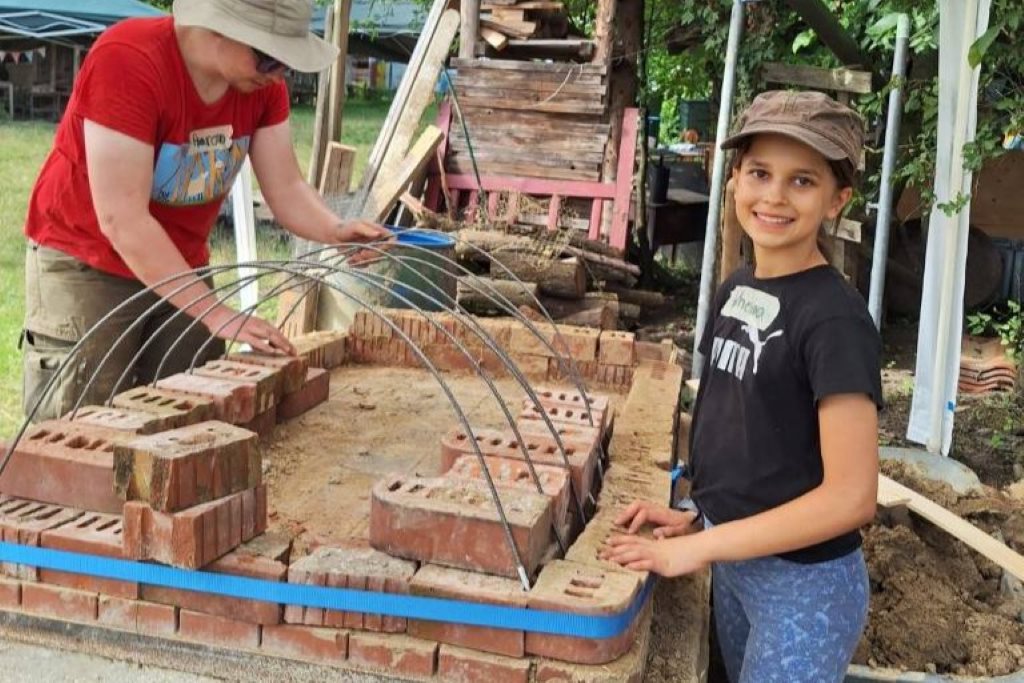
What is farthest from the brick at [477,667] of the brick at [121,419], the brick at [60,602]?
the brick at [121,419]

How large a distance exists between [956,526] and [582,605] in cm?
241

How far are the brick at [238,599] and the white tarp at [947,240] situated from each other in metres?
4.36

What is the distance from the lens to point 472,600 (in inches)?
A: 75.8

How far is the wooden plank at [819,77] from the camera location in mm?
6684

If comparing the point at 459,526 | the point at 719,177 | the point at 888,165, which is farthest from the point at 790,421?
the point at 719,177

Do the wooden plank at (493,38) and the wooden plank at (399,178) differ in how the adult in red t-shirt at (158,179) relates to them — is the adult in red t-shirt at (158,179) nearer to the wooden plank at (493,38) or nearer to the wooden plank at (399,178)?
the wooden plank at (399,178)

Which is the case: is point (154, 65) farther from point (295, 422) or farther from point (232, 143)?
point (295, 422)

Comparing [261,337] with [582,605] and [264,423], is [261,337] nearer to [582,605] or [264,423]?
[264,423]

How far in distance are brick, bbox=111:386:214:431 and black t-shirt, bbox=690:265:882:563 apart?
4.23 ft

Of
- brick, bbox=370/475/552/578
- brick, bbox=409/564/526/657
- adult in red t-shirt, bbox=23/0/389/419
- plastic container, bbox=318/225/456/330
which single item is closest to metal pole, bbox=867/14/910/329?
plastic container, bbox=318/225/456/330

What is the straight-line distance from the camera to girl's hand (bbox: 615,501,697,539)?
7.77 ft

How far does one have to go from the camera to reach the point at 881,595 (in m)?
3.60

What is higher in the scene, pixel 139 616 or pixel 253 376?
pixel 253 376

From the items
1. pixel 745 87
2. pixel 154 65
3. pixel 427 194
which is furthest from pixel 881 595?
pixel 427 194
